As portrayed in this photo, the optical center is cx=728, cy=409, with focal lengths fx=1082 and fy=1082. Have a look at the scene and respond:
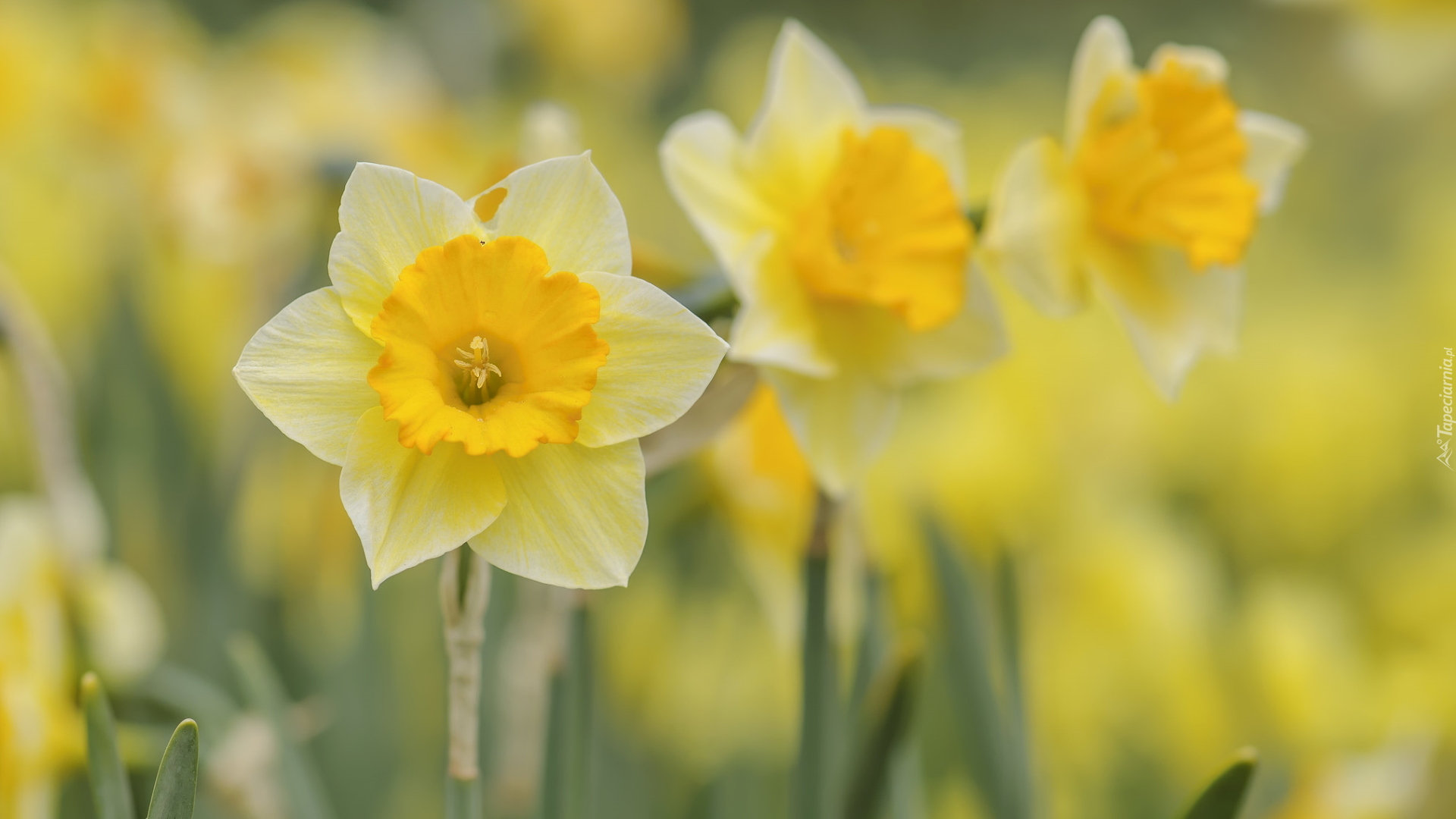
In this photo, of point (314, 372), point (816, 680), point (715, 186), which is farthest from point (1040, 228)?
point (314, 372)

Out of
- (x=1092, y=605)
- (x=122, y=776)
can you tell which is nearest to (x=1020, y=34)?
(x=1092, y=605)

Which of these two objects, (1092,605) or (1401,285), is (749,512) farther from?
(1401,285)

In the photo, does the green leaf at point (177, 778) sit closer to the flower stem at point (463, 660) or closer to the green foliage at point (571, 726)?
the flower stem at point (463, 660)

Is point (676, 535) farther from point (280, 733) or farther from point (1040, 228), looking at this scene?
point (1040, 228)

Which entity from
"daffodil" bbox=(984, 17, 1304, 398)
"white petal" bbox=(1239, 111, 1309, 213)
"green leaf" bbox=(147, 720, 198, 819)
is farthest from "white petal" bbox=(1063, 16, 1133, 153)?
"green leaf" bbox=(147, 720, 198, 819)

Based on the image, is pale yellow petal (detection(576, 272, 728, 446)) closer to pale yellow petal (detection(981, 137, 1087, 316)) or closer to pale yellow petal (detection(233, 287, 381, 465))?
pale yellow petal (detection(233, 287, 381, 465))
